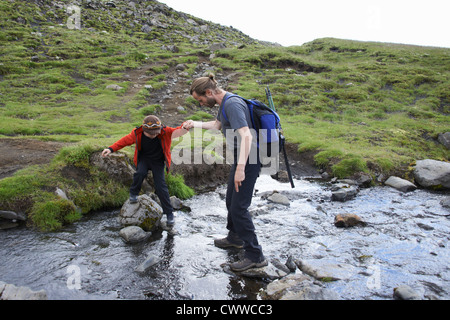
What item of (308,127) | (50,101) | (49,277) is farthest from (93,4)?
(49,277)

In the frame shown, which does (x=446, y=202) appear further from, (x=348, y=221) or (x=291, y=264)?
(x=291, y=264)

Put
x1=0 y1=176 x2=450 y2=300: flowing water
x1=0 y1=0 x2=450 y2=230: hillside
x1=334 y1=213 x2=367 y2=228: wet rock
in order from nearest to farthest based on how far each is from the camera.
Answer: x1=0 y1=176 x2=450 y2=300: flowing water → x1=334 y1=213 x2=367 y2=228: wet rock → x1=0 y1=0 x2=450 y2=230: hillside

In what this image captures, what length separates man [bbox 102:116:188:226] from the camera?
7.91m

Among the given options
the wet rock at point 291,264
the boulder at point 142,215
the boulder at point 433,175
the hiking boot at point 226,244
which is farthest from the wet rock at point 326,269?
the boulder at point 433,175

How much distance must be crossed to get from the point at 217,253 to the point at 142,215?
8.80 ft

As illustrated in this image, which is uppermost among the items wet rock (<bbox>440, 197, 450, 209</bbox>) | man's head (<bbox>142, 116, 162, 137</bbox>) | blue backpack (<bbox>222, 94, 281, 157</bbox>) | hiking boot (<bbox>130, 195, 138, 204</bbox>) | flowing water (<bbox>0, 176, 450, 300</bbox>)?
blue backpack (<bbox>222, 94, 281, 157</bbox>)

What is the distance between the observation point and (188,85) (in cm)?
2819

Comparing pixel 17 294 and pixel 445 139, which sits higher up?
pixel 445 139

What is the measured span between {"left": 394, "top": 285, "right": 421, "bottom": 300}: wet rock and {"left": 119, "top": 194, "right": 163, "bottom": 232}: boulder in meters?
6.33

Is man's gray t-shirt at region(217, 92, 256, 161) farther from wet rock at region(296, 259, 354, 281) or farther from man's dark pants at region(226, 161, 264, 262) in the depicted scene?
A: wet rock at region(296, 259, 354, 281)

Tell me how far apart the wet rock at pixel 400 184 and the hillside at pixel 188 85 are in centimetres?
68

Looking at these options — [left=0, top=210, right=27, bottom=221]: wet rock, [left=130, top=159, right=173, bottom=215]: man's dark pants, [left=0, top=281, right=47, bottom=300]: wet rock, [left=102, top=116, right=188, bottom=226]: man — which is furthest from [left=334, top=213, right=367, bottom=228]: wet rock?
[left=0, top=210, right=27, bottom=221]: wet rock

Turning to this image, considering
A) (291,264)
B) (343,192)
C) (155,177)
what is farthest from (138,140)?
(343,192)
